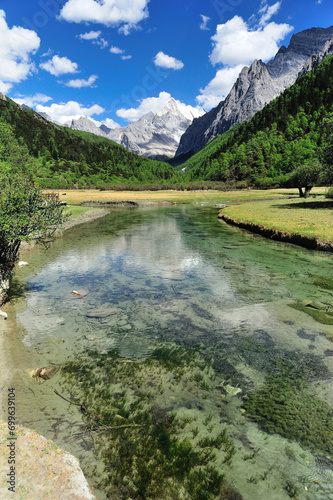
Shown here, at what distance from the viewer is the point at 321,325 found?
12.5 m

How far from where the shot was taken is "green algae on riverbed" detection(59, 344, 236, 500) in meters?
5.74

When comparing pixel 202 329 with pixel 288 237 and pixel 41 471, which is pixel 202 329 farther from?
pixel 288 237

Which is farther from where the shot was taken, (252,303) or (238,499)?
(252,303)

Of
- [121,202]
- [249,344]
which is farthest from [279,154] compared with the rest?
[249,344]

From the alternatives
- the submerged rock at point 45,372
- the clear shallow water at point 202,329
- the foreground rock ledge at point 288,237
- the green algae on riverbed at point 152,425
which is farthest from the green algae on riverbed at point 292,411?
the foreground rock ledge at point 288,237

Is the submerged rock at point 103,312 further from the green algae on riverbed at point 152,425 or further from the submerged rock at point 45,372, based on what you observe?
the submerged rock at point 45,372

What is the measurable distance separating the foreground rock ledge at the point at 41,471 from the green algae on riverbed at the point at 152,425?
701 millimetres

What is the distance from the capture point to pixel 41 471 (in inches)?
211

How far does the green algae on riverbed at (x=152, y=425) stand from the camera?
5738 millimetres

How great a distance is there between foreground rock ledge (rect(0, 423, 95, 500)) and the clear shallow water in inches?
19.4

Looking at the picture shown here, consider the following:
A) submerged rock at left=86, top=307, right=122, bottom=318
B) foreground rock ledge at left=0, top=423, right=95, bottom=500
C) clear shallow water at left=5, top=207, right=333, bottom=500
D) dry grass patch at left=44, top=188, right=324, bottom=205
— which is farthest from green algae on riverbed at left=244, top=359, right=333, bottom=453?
dry grass patch at left=44, top=188, right=324, bottom=205

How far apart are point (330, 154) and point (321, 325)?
47160 mm

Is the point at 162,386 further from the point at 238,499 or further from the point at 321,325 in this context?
the point at 321,325

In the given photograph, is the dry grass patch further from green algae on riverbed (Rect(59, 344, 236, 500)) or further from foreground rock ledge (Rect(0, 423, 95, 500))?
foreground rock ledge (Rect(0, 423, 95, 500))
